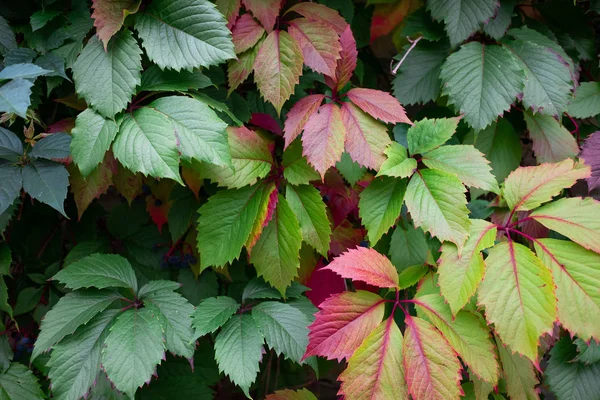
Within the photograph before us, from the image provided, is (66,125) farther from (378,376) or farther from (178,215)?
(378,376)

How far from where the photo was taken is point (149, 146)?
0.91m

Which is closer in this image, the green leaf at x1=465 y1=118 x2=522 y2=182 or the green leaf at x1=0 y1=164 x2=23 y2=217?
the green leaf at x1=0 y1=164 x2=23 y2=217

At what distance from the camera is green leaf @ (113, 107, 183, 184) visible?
897 mm

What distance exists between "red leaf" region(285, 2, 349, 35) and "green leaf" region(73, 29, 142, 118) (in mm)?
377

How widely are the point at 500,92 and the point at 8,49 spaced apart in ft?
3.44

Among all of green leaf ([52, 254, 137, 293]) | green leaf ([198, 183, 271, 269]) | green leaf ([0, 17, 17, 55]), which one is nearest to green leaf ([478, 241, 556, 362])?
green leaf ([198, 183, 271, 269])

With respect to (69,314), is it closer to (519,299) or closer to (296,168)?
(296,168)

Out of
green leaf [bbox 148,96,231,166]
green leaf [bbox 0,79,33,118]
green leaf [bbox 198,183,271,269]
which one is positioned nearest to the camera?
green leaf [bbox 0,79,33,118]

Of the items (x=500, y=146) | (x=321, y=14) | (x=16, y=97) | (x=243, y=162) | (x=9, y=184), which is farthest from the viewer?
(x=500, y=146)

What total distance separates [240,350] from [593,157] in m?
0.85

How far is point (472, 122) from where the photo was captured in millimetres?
1086

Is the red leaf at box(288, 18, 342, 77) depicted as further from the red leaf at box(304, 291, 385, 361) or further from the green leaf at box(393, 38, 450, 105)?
the red leaf at box(304, 291, 385, 361)

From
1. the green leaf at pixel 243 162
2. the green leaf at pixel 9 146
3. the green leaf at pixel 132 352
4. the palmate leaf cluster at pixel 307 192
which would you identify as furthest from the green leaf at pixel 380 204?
the green leaf at pixel 9 146

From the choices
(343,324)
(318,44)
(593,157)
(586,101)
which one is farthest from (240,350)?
(586,101)
